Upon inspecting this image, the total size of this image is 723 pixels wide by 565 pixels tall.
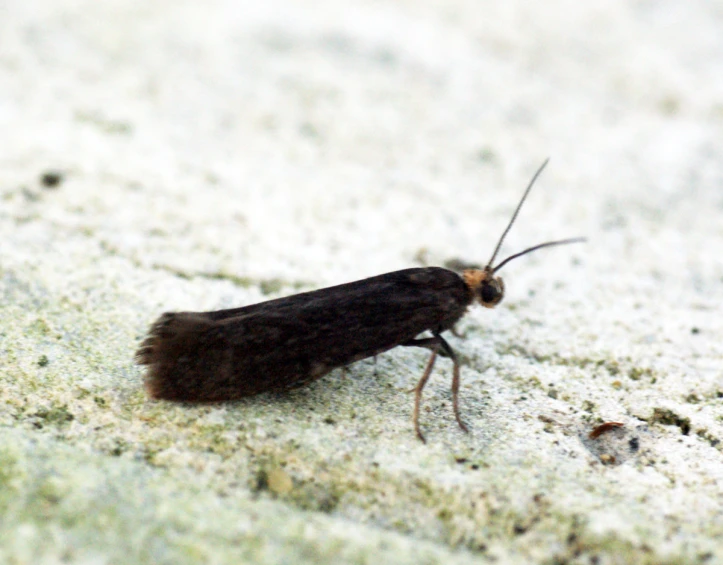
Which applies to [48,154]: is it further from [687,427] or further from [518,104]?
[687,427]

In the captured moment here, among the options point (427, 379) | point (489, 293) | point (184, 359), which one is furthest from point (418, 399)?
point (184, 359)

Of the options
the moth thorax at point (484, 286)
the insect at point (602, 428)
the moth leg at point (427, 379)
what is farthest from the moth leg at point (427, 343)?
the insect at point (602, 428)

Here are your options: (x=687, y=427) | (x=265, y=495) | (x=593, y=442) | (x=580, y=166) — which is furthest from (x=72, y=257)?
(x=580, y=166)

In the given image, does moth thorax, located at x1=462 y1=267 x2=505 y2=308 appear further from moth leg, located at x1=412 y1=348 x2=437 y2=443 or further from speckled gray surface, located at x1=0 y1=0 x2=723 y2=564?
moth leg, located at x1=412 y1=348 x2=437 y2=443

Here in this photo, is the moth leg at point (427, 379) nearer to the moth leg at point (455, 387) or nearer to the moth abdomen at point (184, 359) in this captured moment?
the moth leg at point (455, 387)

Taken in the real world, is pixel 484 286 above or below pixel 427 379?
above

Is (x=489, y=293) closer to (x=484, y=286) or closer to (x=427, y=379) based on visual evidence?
(x=484, y=286)

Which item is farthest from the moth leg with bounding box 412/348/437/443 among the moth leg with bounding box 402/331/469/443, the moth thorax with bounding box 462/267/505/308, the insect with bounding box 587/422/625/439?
the insect with bounding box 587/422/625/439

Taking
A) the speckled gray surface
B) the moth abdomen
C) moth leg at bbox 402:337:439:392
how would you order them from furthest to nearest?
1. moth leg at bbox 402:337:439:392
2. the moth abdomen
3. the speckled gray surface
